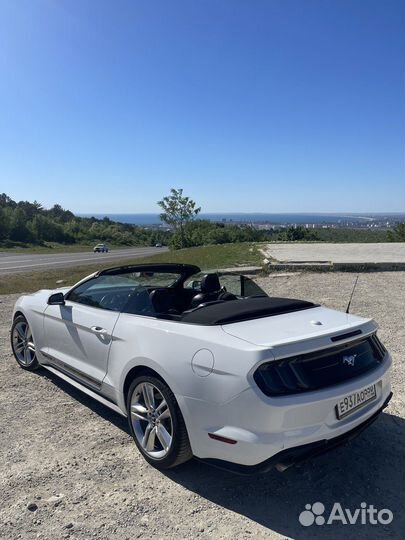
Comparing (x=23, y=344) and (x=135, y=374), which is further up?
(x=135, y=374)

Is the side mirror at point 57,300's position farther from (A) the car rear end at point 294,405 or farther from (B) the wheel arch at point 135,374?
(A) the car rear end at point 294,405

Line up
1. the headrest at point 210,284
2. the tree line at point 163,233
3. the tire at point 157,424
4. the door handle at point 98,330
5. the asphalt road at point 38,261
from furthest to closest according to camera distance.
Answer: the tree line at point 163,233, the asphalt road at point 38,261, the headrest at point 210,284, the door handle at point 98,330, the tire at point 157,424

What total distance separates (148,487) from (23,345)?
3.04 meters

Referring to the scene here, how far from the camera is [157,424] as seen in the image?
306cm

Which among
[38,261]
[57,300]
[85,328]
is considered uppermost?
[57,300]

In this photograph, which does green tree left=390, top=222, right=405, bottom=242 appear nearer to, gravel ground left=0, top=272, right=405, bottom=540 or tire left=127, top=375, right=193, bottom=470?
gravel ground left=0, top=272, right=405, bottom=540

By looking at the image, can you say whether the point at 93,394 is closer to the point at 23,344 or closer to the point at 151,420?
the point at 151,420

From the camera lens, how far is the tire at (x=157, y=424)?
9.33 feet

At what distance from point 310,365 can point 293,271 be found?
414 inches

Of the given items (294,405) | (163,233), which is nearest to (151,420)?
(294,405)

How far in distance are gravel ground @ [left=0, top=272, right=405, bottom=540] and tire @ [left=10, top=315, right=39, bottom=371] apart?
38.6 inches

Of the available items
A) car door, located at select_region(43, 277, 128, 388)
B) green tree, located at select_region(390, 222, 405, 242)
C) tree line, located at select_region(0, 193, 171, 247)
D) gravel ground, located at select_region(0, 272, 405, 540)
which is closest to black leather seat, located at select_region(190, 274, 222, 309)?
car door, located at select_region(43, 277, 128, 388)

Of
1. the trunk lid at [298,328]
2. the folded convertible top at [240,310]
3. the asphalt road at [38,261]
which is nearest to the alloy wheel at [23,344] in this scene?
the folded convertible top at [240,310]

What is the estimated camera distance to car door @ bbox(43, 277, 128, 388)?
368 centimetres
